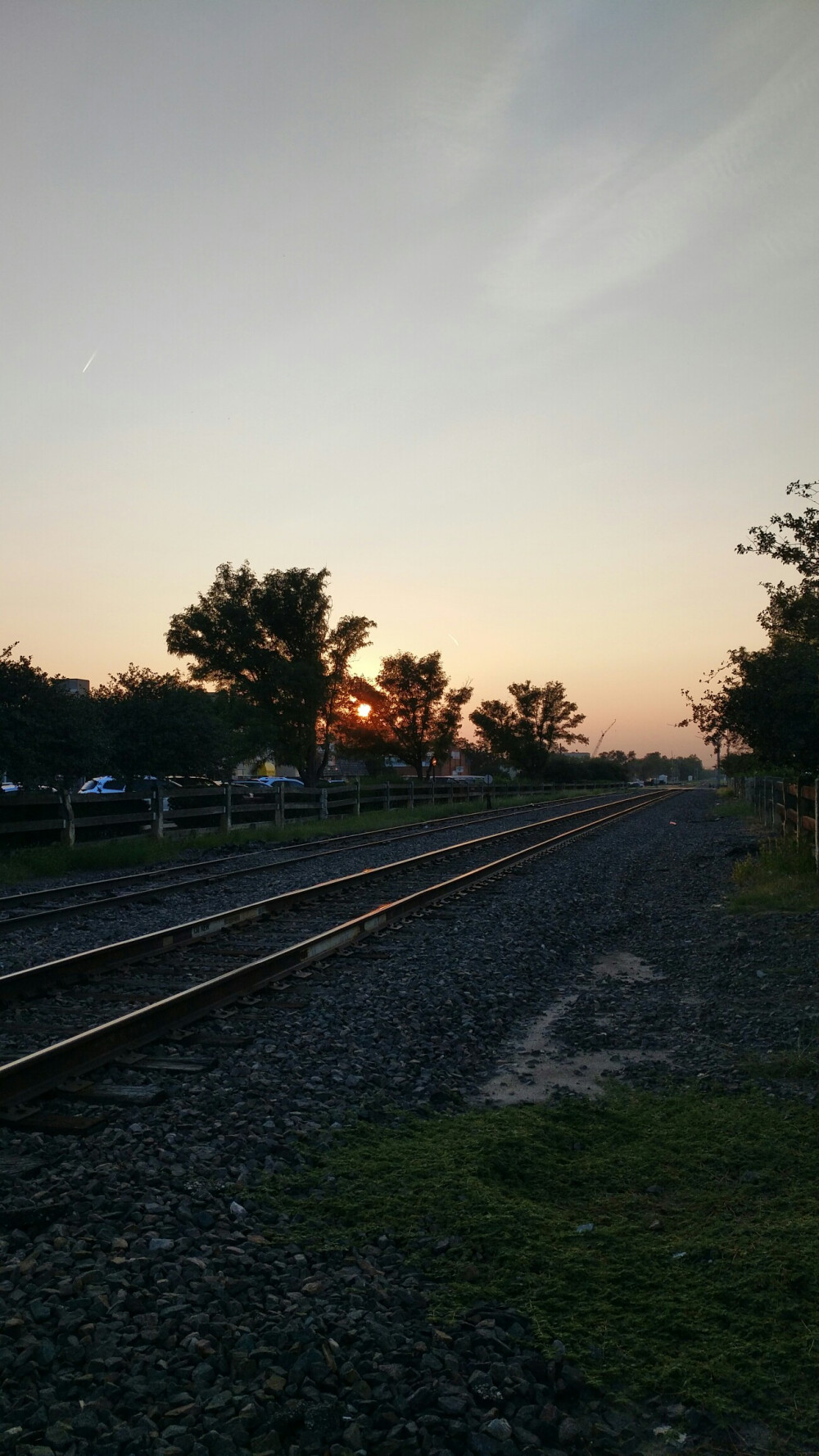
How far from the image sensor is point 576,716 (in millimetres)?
103000

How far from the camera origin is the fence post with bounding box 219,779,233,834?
24.0 meters

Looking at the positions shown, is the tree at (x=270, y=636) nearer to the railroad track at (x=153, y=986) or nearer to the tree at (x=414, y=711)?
the tree at (x=414, y=711)

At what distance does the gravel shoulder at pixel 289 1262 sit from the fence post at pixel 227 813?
16276 millimetres

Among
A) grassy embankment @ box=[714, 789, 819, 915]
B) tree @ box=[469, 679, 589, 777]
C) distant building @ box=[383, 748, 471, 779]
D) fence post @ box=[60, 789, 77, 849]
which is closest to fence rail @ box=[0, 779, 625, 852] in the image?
fence post @ box=[60, 789, 77, 849]

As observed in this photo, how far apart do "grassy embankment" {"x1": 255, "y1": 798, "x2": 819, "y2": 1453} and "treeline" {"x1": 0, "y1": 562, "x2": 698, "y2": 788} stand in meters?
14.9

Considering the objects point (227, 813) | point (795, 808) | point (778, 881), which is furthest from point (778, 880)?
point (227, 813)

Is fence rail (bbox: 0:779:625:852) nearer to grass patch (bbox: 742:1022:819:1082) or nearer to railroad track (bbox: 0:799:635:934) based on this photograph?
railroad track (bbox: 0:799:635:934)

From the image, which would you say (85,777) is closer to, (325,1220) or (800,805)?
(800,805)

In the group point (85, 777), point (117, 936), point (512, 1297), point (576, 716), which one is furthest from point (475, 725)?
point (512, 1297)

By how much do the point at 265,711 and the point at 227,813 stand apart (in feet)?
101

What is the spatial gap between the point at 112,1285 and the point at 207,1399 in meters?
0.68

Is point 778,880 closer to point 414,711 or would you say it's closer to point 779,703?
point 779,703

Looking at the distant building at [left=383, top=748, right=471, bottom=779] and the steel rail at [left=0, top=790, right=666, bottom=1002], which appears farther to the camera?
the distant building at [left=383, top=748, right=471, bottom=779]

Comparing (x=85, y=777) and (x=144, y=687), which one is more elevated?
(x=144, y=687)
